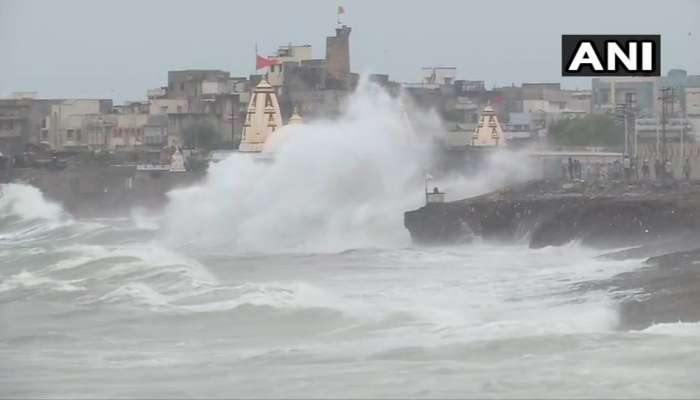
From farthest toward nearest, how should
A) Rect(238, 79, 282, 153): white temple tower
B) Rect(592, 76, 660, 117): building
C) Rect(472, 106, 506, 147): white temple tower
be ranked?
Rect(592, 76, 660, 117): building < Rect(238, 79, 282, 153): white temple tower < Rect(472, 106, 506, 147): white temple tower

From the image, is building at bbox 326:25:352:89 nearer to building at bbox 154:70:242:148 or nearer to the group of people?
building at bbox 154:70:242:148

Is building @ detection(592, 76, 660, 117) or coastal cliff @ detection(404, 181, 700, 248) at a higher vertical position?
building @ detection(592, 76, 660, 117)

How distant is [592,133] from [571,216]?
24.1 m

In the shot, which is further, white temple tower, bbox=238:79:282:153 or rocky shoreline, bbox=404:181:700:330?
white temple tower, bbox=238:79:282:153

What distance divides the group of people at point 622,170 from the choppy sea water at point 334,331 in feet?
→ 34.7

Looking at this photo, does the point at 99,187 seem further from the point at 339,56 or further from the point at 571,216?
the point at 571,216

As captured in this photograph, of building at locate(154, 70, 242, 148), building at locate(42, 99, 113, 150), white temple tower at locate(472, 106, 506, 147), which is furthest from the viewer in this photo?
building at locate(42, 99, 113, 150)

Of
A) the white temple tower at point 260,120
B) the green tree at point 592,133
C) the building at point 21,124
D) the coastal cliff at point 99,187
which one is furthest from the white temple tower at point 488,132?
the building at point 21,124

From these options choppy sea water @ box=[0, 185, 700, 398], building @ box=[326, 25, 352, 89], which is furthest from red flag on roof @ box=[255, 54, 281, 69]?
choppy sea water @ box=[0, 185, 700, 398]

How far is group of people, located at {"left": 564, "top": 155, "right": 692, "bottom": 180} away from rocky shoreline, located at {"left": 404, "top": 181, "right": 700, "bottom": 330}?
2.34 metres

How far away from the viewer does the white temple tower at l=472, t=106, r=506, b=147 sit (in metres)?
50.0

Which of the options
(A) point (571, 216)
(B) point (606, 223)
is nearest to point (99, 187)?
(A) point (571, 216)

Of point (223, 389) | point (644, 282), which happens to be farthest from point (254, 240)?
point (223, 389)

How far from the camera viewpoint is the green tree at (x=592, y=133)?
52.1 m
